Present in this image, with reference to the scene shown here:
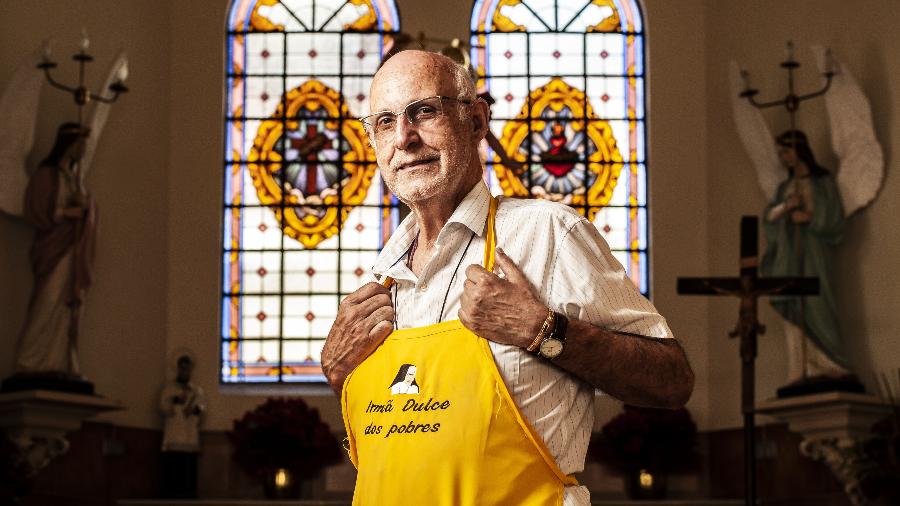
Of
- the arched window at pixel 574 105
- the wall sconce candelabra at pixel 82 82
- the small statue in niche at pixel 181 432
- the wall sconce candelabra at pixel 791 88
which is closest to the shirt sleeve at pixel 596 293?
the wall sconce candelabra at pixel 791 88

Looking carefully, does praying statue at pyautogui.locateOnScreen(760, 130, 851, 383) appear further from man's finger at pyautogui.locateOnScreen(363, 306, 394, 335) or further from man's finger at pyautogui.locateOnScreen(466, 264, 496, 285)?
man's finger at pyautogui.locateOnScreen(466, 264, 496, 285)

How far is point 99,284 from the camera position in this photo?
37.6 feet

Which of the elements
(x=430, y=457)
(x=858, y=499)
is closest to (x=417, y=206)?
(x=430, y=457)

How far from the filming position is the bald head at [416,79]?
8.71 ft

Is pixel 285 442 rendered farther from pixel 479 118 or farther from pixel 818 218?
pixel 479 118

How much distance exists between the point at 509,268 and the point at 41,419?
A: 8.09 metres

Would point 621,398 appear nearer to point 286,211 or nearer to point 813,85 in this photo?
point 813,85

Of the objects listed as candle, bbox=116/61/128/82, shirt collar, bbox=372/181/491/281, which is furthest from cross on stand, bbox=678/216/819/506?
shirt collar, bbox=372/181/491/281

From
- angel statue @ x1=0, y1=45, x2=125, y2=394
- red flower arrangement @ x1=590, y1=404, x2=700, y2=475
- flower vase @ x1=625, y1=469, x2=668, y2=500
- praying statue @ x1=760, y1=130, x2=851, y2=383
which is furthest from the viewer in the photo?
flower vase @ x1=625, y1=469, x2=668, y2=500

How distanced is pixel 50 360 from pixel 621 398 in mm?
8314

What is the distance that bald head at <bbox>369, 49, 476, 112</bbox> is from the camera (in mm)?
2654

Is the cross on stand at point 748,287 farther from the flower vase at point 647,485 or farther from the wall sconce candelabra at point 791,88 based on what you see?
the flower vase at point 647,485

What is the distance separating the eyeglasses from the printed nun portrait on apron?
435 millimetres

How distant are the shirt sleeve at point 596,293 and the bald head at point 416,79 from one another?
35 cm
